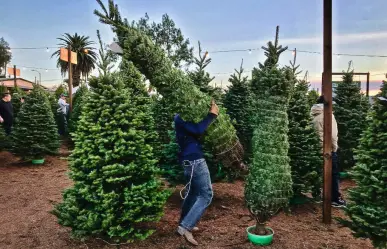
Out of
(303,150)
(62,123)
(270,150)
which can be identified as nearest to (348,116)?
(303,150)

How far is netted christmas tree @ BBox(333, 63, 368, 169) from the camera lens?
905 centimetres

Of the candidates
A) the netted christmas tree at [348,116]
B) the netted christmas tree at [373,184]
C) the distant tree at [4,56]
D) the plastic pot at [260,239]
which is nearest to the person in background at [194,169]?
the plastic pot at [260,239]

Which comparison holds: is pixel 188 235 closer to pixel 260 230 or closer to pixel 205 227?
pixel 205 227

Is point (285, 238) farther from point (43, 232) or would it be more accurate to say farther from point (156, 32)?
point (156, 32)

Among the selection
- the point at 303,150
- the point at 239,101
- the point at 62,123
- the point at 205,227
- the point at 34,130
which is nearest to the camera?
the point at 205,227

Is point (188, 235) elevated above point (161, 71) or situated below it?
below

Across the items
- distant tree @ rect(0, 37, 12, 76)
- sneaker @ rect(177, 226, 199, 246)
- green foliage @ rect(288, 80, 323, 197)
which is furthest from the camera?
distant tree @ rect(0, 37, 12, 76)

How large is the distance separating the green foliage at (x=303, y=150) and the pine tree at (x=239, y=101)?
7.55 ft

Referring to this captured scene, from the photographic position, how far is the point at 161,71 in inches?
183

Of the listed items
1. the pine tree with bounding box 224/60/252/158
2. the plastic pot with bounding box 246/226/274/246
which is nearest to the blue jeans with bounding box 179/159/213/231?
the plastic pot with bounding box 246/226/274/246

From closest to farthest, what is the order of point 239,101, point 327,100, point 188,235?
point 188,235 → point 327,100 → point 239,101

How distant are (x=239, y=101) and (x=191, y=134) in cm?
460

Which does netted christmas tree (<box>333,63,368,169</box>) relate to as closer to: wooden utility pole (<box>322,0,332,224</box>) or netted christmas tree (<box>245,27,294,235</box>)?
wooden utility pole (<box>322,0,332,224</box>)

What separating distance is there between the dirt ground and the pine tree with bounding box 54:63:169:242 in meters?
0.38
